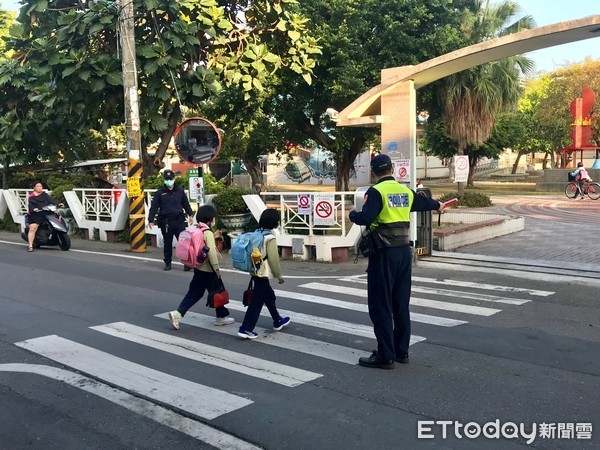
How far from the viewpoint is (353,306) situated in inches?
299

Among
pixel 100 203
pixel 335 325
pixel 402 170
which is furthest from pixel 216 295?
pixel 100 203

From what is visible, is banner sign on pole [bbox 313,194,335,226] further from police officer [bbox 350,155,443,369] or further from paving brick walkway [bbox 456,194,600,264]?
police officer [bbox 350,155,443,369]

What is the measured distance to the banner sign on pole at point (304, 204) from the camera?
11500 mm

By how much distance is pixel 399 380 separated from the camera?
487cm

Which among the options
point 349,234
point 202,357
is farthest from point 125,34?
point 202,357

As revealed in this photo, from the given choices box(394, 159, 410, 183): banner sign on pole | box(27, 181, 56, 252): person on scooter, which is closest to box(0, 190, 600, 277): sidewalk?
box(27, 181, 56, 252): person on scooter

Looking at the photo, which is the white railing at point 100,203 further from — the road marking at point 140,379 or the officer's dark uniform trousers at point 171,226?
the road marking at point 140,379

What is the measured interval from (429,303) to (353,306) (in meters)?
1.04

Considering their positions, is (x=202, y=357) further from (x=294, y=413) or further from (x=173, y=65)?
(x=173, y=65)

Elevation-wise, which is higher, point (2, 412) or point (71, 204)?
point (71, 204)

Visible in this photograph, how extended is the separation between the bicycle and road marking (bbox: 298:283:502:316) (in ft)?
59.6

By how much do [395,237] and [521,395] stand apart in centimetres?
162

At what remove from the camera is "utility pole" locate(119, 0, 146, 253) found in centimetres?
1294

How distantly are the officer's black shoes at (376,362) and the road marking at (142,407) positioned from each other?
1.70 metres
